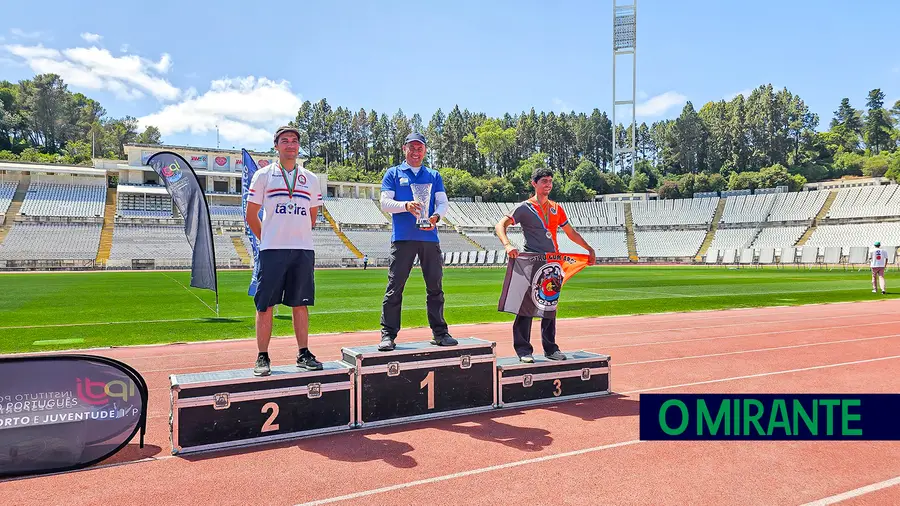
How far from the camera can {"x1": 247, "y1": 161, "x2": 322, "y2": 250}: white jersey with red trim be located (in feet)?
17.3

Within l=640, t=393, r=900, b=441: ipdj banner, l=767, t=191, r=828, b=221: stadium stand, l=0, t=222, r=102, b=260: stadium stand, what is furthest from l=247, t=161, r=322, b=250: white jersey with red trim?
l=767, t=191, r=828, b=221: stadium stand

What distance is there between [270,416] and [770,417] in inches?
181

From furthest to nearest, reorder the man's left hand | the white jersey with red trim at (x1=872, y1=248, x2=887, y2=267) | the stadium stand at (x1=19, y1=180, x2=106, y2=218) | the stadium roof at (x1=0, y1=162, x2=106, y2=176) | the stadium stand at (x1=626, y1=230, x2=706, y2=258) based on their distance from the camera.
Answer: the stadium stand at (x1=626, y1=230, x2=706, y2=258) → the stadium roof at (x1=0, y1=162, x2=106, y2=176) → the stadium stand at (x1=19, y1=180, x2=106, y2=218) → the white jersey with red trim at (x1=872, y1=248, x2=887, y2=267) → the man's left hand

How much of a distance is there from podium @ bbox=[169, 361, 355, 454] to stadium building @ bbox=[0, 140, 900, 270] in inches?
1881

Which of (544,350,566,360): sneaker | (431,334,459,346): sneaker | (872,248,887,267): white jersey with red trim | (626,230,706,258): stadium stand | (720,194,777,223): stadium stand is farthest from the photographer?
(720,194,777,223): stadium stand

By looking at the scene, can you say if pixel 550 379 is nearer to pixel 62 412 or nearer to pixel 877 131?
pixel 62 412

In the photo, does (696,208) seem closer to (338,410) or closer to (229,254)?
(229,254)

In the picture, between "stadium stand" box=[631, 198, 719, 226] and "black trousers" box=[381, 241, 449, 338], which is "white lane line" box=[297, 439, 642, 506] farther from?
"stadium stand" box=[631, 198, 719, 226]

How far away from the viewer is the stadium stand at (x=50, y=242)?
47.2 meters

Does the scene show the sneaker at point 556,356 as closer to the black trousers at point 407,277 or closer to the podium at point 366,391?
the podium at point 366,391

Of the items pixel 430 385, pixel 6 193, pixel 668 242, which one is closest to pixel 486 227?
pixel 668 242

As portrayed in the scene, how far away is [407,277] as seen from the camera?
19.6ft

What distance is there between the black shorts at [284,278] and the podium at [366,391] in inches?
23.9

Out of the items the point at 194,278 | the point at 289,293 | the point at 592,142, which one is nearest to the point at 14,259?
the point at 194,278
